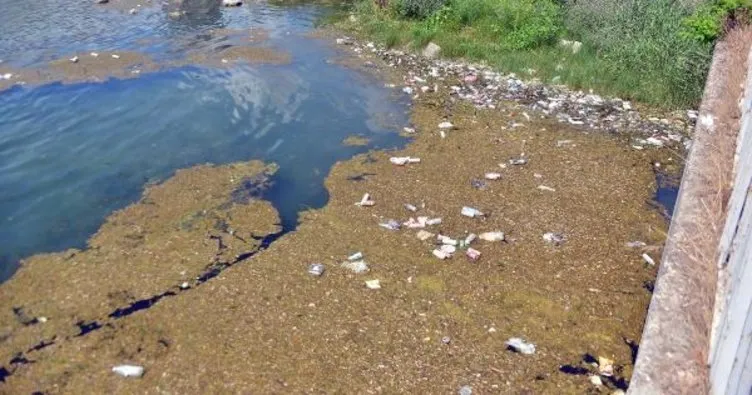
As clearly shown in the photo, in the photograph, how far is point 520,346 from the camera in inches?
160

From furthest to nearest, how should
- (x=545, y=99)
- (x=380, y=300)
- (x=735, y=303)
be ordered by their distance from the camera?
1. (x=545, y=99)
2. (x=380, y=300)
3. (x=735, y=303)

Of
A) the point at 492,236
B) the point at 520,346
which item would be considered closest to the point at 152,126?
the point at 492,236

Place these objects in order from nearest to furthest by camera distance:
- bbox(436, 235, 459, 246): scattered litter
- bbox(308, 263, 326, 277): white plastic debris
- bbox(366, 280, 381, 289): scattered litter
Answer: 1. bbox(366, 280, 381, 289): scattered litter
2. bbox(308, 263, 326, 277): white plastic debris
3. bbox(436, 235, 459, 246): scattered litter

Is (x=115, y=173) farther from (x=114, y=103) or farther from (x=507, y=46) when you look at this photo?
(x=507, y=46)

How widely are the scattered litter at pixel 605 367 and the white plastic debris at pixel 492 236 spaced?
1425 millimetres

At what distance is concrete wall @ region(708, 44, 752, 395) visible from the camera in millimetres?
2449

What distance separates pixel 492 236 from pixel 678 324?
186cm

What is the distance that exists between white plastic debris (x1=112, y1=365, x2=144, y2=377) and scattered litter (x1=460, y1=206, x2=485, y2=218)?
9.69 ft

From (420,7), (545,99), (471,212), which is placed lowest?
(471,212)

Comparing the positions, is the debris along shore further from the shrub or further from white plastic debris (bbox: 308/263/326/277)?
the shrub

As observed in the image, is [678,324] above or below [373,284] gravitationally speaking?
above

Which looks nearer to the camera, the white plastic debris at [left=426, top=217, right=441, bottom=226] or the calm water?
the white plastic debris at [left=426, top=217, right=441, bottom=226]

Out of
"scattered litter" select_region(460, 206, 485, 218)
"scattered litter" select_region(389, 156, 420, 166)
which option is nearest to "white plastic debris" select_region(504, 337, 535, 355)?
"scattered litter" select_region(460, 206, 485, 218)

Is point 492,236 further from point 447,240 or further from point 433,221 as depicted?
point 433,221
